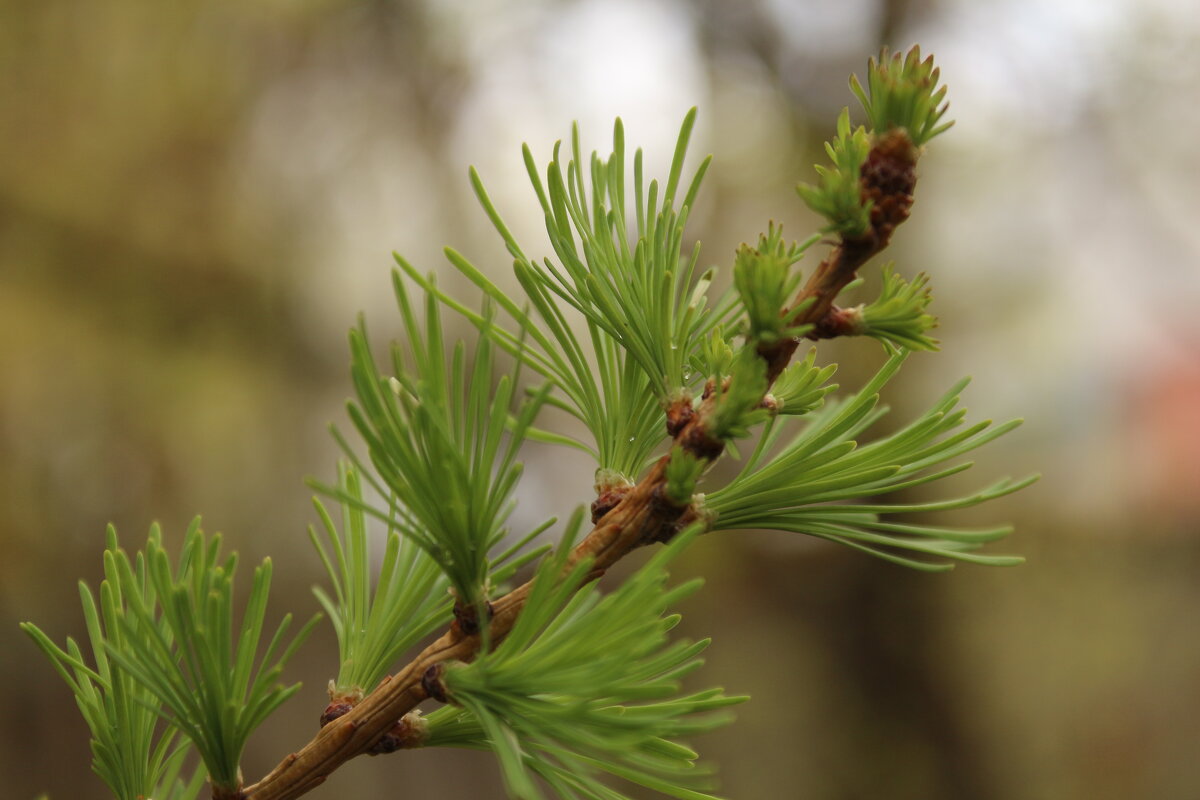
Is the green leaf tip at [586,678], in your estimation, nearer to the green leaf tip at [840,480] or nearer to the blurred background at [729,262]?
the green leaf tip at [840,480]

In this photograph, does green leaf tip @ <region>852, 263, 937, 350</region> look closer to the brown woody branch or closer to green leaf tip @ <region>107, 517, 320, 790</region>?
the brown woody branch

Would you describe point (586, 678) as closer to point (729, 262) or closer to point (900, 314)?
point (900, 314)

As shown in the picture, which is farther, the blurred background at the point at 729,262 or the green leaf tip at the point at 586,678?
the blurred background at the point at 729,262

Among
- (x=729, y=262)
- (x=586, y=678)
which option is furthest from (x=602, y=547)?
(x=729, y=262)

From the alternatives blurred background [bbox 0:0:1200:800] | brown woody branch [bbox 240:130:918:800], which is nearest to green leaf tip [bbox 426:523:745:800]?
brown woody branch [bbox 240:130:918:800]

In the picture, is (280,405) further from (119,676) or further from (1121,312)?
(1121,312)

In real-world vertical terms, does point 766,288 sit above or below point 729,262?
below

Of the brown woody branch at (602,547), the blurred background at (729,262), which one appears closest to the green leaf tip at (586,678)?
the brown woody branch at (602,547)

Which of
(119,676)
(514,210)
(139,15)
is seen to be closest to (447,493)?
(119,676)
